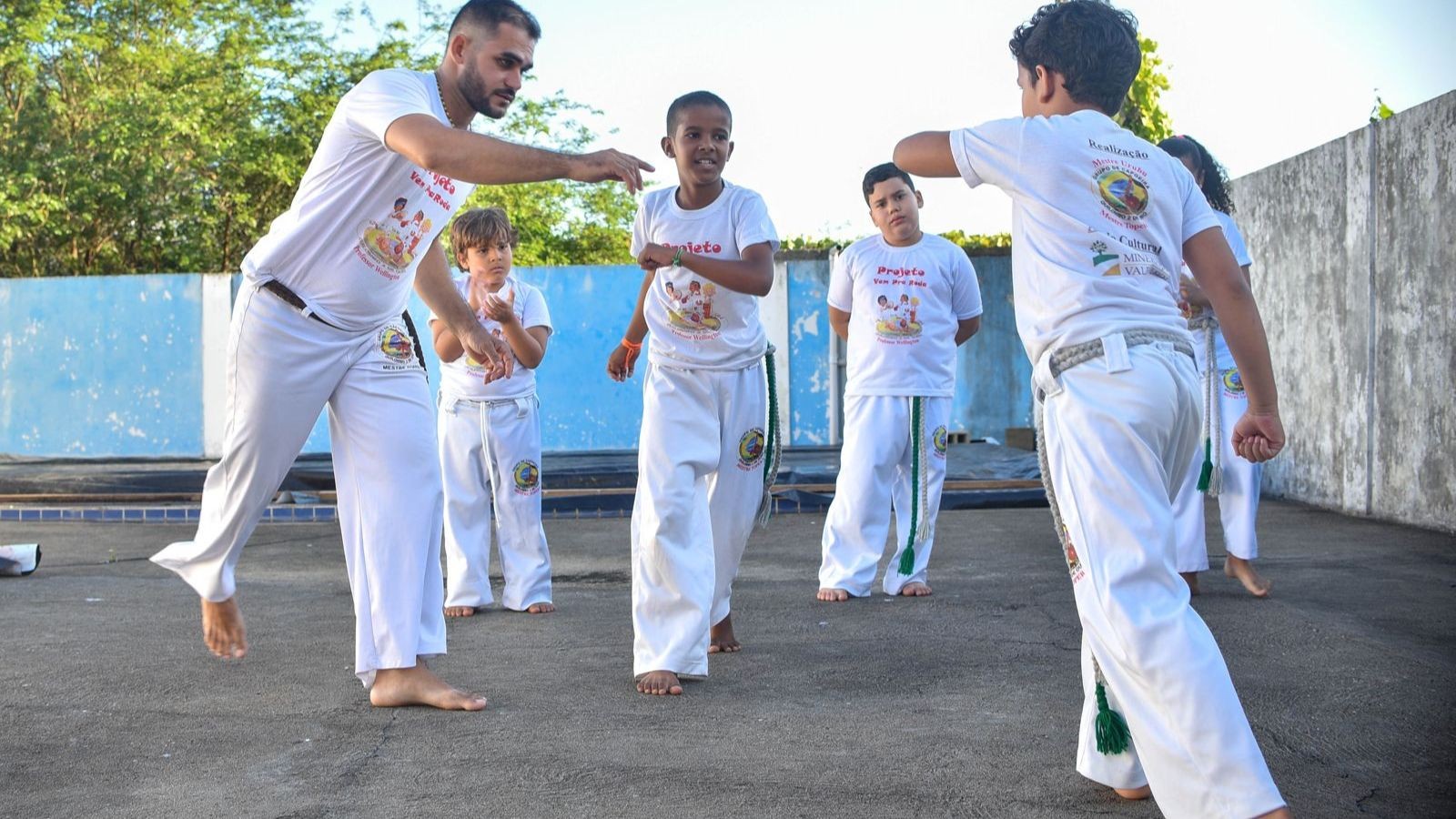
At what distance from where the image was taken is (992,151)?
3.23 m

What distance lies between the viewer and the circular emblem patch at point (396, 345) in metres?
4.39

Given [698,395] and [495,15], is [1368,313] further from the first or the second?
[495,15]

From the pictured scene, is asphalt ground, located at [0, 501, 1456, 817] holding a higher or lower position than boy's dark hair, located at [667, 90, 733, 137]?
lower

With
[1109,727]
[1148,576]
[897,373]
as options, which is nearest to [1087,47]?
[1148,576]

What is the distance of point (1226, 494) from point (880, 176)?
7.33 ft

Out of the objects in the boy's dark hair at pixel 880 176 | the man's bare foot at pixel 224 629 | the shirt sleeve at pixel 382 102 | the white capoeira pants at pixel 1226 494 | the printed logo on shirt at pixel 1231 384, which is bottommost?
the man's bare foot at pixel 224 629

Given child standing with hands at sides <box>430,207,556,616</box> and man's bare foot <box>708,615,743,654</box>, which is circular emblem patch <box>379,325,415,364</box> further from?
child standing with hands at sides <box>430,207,556,616</box>

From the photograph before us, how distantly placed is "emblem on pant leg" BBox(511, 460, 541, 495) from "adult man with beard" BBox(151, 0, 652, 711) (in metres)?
2.29

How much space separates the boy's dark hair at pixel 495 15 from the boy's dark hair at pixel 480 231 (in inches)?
97.5

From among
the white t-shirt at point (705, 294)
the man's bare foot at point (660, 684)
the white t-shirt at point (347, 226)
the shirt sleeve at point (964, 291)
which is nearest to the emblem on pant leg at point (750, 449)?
the white t-shirt at point (705, 294)

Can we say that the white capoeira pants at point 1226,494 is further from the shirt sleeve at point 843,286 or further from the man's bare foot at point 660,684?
the man's bare foot at point 660,684

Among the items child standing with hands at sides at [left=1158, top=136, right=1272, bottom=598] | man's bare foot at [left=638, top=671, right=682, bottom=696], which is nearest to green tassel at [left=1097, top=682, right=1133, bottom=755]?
man's bare foot at [left=638, top=671, right=682, bottom=696]

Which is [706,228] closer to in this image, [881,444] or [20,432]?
[881,444]

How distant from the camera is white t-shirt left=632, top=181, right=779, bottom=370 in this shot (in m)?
5.02
